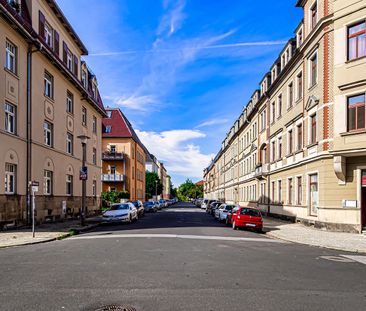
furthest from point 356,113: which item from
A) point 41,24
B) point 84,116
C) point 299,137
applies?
point 84,116

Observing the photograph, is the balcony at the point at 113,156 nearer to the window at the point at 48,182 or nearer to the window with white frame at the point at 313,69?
the window at the point at 48,182

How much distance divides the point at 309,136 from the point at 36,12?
1831 cm

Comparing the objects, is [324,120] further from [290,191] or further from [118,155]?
[118,155]

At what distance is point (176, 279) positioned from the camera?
7.35m

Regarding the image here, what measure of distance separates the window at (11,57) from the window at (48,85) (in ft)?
14.0

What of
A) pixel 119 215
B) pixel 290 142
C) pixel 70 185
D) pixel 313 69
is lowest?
pixel 119 215

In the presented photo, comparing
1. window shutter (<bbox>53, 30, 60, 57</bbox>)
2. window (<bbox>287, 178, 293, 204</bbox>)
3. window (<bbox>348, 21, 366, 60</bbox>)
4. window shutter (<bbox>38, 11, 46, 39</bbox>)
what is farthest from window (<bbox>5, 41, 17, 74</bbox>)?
window (<bbox>287, 178, 293, 204</bbox>)

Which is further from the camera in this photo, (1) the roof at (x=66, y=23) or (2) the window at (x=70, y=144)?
(2) the window at (x=70, y=144)

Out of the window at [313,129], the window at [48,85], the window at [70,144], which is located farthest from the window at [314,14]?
the window at [70,144]

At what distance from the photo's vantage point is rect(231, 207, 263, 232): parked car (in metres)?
20.5

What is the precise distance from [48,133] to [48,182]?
330 centimetres

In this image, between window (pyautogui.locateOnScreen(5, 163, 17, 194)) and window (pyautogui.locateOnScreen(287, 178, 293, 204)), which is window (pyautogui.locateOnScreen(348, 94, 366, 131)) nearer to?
window (pyautogui.locateOnScreen(287, 178, 293, 204))

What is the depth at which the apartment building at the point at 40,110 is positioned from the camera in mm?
19031

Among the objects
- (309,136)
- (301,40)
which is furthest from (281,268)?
(301,40)
